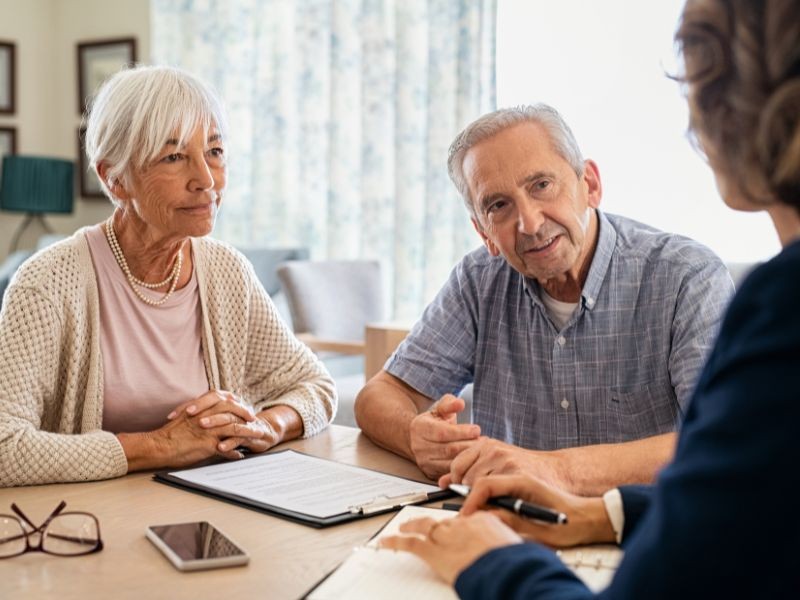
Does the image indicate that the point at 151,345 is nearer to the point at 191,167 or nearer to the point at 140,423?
the point at 140,423

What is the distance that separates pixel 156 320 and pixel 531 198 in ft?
2.38

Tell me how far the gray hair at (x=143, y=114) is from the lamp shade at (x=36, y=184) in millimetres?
4004

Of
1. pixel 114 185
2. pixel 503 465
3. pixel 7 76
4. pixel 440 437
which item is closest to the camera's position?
pixel 503 465

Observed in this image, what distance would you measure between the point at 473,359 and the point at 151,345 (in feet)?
2.01

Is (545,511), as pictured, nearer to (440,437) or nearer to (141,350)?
(440,437)

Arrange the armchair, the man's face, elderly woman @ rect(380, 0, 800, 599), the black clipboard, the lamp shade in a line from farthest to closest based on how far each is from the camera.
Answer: the lamp shade, the armchair, the man's face, the black clipboard, elderly woman @ rect(380, 0, 800, 599)

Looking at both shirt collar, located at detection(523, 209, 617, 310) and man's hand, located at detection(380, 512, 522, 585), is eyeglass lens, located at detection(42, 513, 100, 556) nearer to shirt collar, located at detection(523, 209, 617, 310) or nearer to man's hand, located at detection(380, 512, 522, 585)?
man's hand, located at detection(380, 512, 522, 585)

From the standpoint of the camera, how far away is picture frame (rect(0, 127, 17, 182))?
5.71m

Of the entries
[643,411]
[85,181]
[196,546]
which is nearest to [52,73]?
[85,181]

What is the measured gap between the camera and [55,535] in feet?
3.44

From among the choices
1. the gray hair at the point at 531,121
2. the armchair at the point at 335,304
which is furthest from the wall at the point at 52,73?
the gray hair at the point at 531,121

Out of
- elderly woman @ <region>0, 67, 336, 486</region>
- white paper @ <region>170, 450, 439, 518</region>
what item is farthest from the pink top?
white paper @ <region>170, 450, 439, 518</region>

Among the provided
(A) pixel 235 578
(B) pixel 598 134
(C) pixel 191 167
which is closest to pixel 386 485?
(A) pixel 235 578

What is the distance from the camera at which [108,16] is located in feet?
18.6
